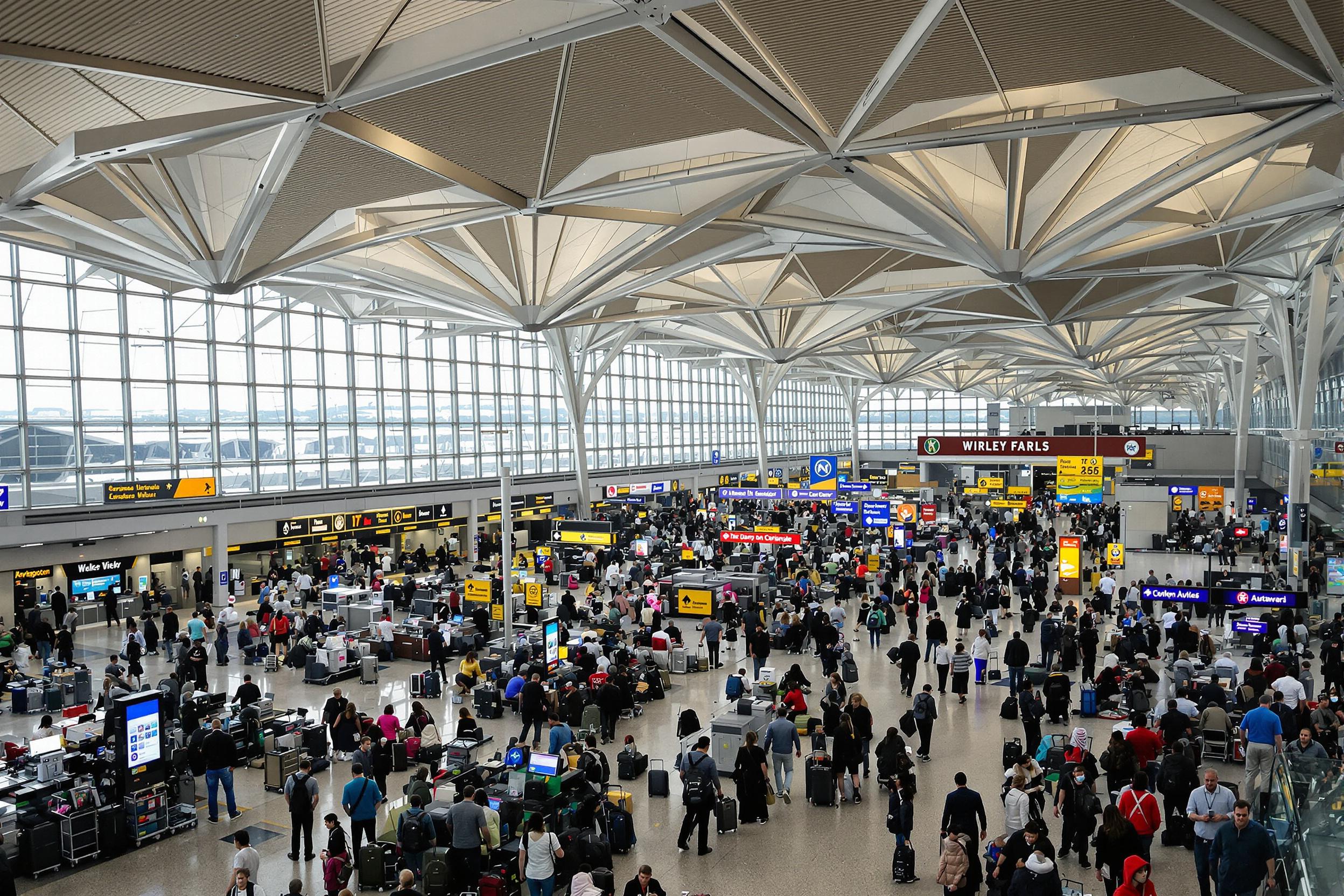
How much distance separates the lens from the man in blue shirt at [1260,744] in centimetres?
1216

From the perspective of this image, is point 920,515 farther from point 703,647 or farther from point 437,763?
point 437,763

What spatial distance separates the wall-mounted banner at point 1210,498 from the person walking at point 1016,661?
2965cm

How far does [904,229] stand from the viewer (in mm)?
21312

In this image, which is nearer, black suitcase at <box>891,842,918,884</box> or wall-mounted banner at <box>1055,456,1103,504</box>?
black suitcase at <box>891,842,918,884</box>

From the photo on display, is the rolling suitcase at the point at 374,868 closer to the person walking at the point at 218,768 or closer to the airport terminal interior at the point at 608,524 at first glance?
the airport terminal interior at the point at 608,524

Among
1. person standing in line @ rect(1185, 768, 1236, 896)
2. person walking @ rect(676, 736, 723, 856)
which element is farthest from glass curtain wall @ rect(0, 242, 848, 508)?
person standing in line @ rect(1185, 768, 1236, 896)

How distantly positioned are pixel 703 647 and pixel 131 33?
57.1ft

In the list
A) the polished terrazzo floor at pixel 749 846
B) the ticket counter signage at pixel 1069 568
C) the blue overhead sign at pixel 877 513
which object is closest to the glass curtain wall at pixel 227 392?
the blue overhead sign at pixel 877 513

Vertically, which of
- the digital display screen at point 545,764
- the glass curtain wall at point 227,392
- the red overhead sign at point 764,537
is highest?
the glass curtain wall at point 227,392

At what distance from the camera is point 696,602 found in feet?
81.5

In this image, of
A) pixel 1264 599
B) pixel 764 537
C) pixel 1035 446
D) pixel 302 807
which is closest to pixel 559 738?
pixel 302 807

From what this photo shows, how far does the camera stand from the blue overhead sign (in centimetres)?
3278

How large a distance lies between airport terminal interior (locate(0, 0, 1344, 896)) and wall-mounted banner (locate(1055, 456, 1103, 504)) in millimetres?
168

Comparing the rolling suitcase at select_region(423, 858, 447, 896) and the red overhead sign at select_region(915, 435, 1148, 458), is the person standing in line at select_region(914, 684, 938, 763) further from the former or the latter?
the red overhead sign at select_region(915, 435, 1148, 458)
